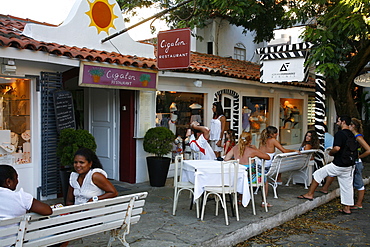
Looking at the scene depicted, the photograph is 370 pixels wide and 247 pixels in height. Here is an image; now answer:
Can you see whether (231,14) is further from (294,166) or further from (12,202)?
(12,202)

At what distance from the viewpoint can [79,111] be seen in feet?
33.9

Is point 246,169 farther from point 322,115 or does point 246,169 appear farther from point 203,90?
point 203,90

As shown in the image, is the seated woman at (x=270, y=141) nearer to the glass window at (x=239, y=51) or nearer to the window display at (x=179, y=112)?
the window display at (x=179, y=112)

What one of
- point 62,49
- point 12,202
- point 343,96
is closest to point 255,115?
point 343,96

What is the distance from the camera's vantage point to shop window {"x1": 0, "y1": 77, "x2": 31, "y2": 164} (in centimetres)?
674

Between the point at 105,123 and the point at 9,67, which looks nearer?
the point at 9,67

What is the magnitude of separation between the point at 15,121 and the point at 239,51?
1156 centimetres

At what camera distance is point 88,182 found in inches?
170

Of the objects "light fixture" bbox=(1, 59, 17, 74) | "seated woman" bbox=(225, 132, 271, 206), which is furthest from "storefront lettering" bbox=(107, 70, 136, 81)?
"seated woman" bbox=(225, 132, 271, 206)

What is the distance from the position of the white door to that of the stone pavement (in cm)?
130

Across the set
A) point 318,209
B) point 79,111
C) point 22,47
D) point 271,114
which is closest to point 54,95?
point 22,47

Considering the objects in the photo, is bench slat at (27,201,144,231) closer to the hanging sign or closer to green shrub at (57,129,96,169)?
green shrub at (57,129,96,169)

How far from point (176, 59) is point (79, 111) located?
12.6 feet

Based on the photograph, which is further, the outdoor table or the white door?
the white door
